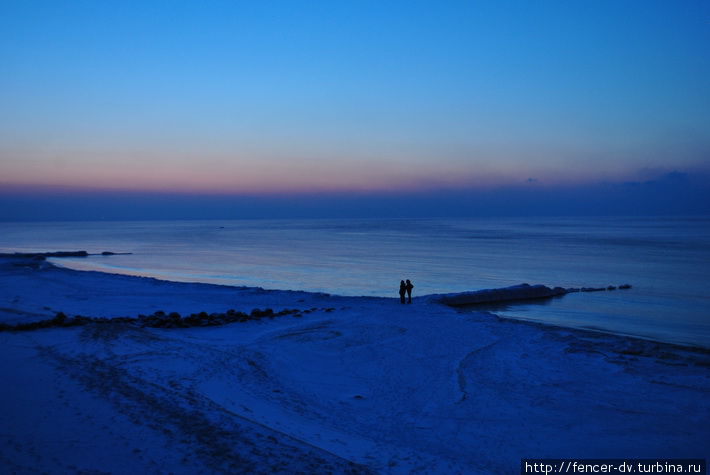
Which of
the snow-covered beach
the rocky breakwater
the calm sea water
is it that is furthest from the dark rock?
the snow-covered beach

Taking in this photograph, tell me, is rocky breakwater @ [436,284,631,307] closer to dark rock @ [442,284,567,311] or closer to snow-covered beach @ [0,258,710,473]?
dark rock @ [442,284,567,311]

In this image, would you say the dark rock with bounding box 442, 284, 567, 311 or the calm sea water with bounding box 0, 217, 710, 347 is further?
the dark rock with bounding box 442, 284, 567, 311

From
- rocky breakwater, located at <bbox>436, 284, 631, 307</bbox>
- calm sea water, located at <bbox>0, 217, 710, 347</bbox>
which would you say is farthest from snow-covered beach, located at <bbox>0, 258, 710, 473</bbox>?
rocky breakwater, located at <bbox>436, 284, 631, 307</bbox>

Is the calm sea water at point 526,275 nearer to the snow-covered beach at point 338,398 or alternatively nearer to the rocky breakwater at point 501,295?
the rocky breakwater at point 501,295

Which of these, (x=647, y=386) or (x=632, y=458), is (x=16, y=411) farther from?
(x=647, y=386)

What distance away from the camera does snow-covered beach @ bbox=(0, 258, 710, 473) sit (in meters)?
7.71

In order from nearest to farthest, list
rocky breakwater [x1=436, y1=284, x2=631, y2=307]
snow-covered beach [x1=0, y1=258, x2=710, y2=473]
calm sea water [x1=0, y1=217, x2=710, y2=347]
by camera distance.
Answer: snow-covered beach [x1=0, y1=258, x2=710, y2=473], calm sea water [x1=0, y1=217, x2=710, y2=347], rocky breakwater [x1=436, y1=284, x2=631, y2=307]

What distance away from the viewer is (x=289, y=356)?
1450cm

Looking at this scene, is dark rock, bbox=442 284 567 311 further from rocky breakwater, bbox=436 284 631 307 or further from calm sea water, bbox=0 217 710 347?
calm sea water, bbox=0 217 710 347

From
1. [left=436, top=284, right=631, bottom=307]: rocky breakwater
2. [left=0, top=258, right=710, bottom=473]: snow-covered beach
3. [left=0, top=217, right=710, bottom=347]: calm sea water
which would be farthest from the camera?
[left=436, top=284, right=631, bottom=307]: rocky breakwater

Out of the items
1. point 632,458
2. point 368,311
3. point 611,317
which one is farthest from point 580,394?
point 611,317

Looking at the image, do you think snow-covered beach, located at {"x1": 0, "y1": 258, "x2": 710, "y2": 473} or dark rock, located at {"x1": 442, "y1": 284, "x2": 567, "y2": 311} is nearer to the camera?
snow-covered beach, located at {"x1": 0, "y1": 258, "x2": 710, "y2": 473}

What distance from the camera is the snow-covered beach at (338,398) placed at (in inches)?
304

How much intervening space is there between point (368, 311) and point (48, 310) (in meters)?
13.8
